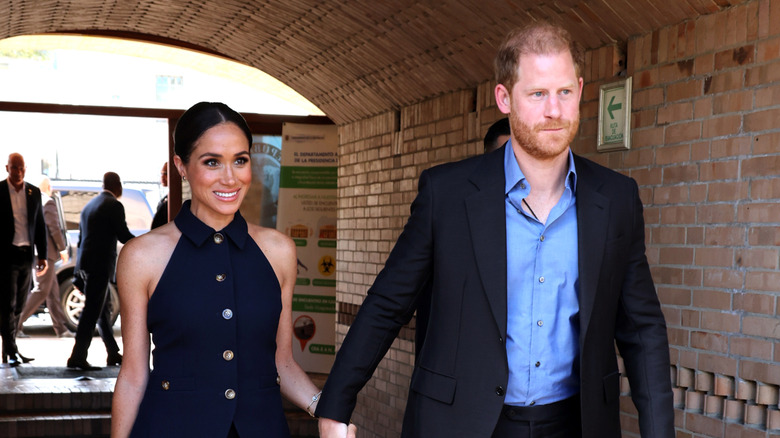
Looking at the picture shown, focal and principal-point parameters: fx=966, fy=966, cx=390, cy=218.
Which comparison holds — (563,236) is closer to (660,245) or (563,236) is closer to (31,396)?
(660,245)

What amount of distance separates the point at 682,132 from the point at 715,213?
0.40 meters

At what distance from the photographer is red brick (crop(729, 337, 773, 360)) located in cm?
348

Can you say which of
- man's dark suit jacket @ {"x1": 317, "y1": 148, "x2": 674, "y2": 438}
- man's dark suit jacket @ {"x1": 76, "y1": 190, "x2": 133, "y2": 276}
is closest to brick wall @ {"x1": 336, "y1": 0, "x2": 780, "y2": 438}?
man's dark suit jacket @ {"x1": 317, "y1": 148, "x2": 674, "y2": 438}

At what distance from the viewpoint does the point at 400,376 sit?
7207mm

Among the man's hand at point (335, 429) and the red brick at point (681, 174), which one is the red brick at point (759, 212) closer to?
the red brick at point (681, 174)

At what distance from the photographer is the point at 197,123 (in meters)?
2.74

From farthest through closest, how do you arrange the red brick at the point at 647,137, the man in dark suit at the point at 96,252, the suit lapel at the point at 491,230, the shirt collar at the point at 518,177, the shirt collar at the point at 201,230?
the man in dark suit at the point at 96,252 < the red brick at the point at 647,137 < the shirt collar at the point at 201,230 < the shirt collar at the point at 518,177 < the suit lapel at the point at 491,230

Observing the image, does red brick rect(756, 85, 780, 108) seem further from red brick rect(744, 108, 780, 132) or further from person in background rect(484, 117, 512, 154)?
person in background rect(484, 117, 512, 154)

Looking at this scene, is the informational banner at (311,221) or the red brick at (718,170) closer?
the red brick at (718,170)

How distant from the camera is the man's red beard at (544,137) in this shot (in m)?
2.37

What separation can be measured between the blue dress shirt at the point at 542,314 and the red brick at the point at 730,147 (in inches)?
57.6

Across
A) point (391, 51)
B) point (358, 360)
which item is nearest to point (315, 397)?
point (358, 360)

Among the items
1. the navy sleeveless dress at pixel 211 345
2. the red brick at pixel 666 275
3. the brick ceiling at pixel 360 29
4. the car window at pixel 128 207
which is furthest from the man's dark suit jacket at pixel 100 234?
the navy sleeveless dress at pixel 211 345

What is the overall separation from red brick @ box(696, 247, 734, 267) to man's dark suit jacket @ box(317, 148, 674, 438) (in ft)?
4.18
